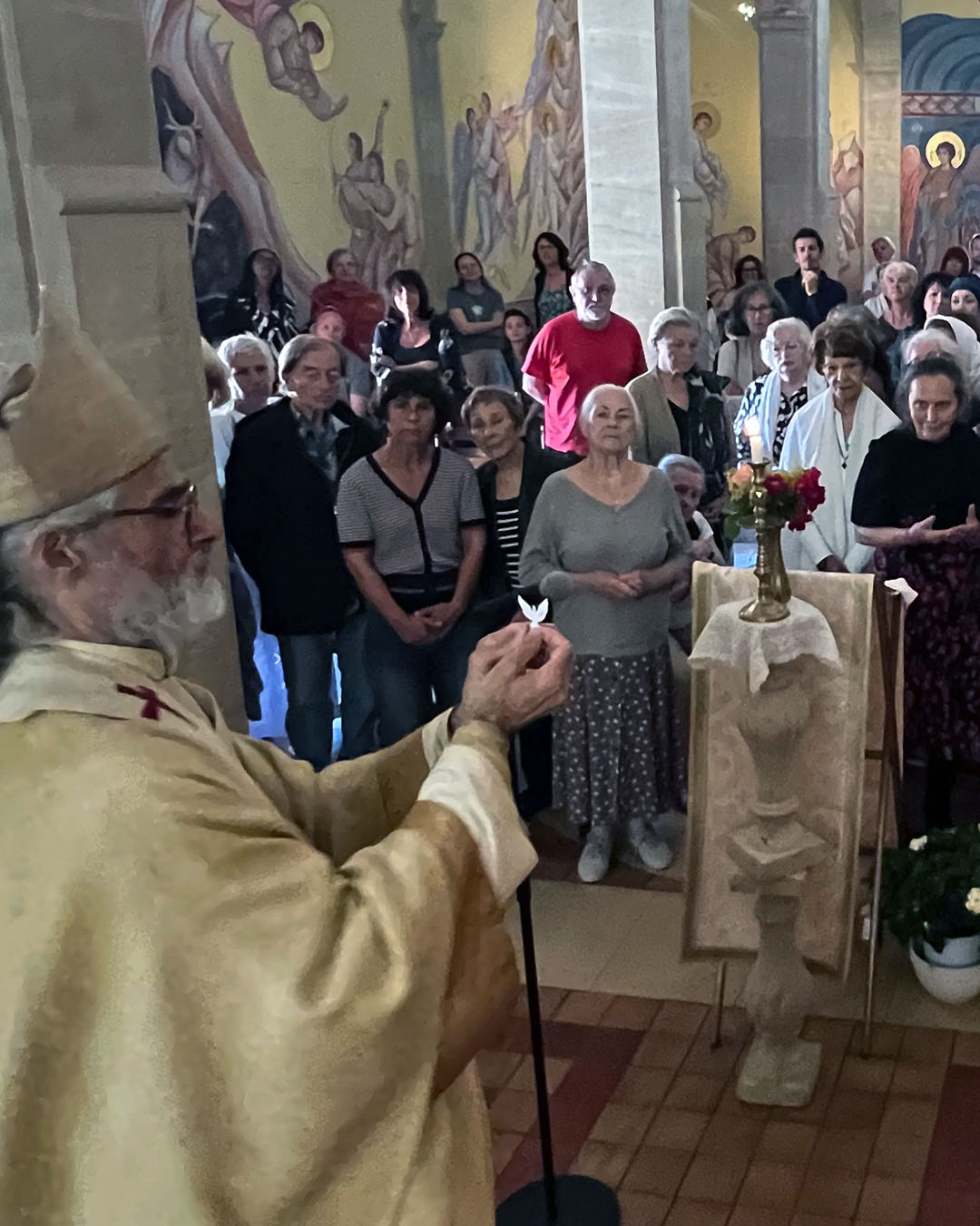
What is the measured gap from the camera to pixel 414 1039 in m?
1.65

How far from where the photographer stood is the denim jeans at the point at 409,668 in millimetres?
4637

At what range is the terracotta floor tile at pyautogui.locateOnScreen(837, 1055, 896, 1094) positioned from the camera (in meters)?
3.36

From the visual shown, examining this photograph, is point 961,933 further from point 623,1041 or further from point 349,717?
point 349,717

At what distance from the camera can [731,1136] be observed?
3.21m

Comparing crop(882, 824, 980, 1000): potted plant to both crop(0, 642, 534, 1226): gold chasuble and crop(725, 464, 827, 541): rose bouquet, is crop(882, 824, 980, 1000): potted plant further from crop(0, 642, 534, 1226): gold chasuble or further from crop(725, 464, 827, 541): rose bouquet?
crop(0, 642, 534, 1226): gold chasuble

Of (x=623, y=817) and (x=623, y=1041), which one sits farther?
(x=623, y=817)

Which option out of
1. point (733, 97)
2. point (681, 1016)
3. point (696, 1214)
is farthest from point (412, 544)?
point (733, 97)

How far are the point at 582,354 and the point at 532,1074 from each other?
3.77 metres

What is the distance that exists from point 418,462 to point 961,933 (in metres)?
2.20

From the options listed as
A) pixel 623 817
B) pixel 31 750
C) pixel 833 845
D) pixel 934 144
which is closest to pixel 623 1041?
pixel 833 845

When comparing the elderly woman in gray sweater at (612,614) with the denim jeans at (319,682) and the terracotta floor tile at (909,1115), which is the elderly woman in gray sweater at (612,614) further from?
the terracotta floor tile at (909,1115)

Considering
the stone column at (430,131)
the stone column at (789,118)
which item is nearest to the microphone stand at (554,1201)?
the stone column at (430,131)

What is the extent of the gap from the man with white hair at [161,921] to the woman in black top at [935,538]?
2.82 metres

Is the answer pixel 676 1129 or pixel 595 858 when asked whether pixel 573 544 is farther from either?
pixel 676 1129
